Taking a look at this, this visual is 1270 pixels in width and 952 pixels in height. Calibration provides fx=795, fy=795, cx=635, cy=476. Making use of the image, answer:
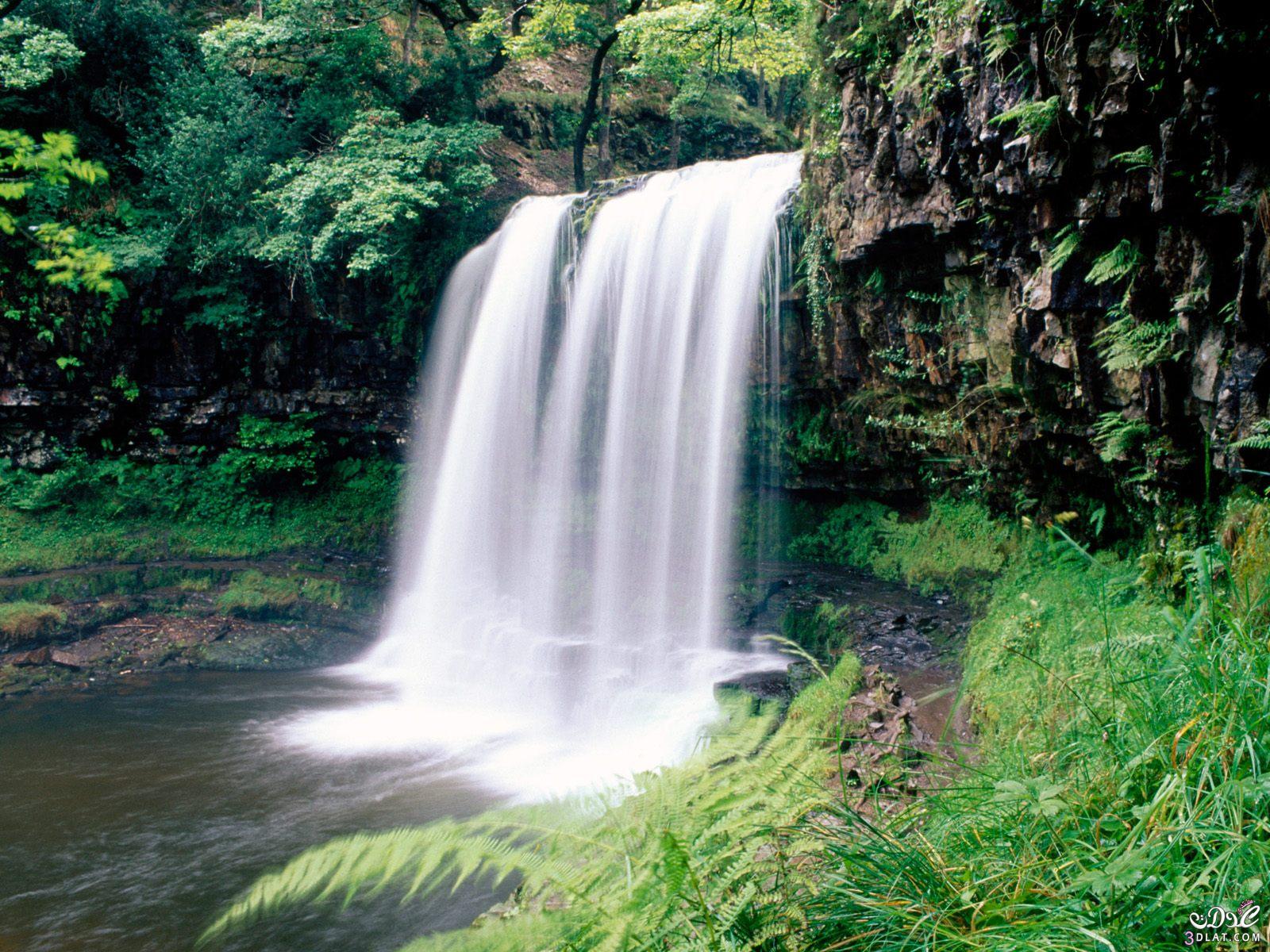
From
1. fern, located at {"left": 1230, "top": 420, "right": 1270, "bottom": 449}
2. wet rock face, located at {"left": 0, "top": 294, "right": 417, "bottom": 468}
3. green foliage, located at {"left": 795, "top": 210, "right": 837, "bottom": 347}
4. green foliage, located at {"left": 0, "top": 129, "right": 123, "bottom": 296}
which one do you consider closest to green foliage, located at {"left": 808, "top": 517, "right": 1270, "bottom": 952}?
fern, located at {"left": 1230, "top": 420, "right": 1270, "bottom": 449}

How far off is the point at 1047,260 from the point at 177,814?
8.80 metres

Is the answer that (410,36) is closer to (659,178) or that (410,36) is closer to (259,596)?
(659,178)

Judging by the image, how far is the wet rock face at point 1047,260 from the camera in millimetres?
4270

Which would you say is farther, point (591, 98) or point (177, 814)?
point (591, 98)

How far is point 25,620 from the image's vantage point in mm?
11711

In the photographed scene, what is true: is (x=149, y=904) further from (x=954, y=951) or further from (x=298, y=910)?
(x=954, y=951)

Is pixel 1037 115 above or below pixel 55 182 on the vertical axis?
above

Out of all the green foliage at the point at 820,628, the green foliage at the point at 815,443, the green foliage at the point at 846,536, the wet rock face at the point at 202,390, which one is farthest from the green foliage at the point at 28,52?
the green foliage at the point at 820,628

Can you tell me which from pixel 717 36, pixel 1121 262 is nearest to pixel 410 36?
pixel 717 36

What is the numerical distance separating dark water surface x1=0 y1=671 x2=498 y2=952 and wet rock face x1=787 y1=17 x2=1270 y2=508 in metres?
5.94

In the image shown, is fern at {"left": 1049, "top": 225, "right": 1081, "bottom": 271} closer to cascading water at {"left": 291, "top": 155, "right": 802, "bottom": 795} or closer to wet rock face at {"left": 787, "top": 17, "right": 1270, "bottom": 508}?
wet rock face at {"left": 787, "top": 17, "right": 1270, "bottom": 508}

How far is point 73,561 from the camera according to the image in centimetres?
1295

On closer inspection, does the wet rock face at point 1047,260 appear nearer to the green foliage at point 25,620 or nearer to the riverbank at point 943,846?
the riverbank at point 943,846

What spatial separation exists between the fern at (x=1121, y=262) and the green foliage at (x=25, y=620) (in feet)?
45.8
